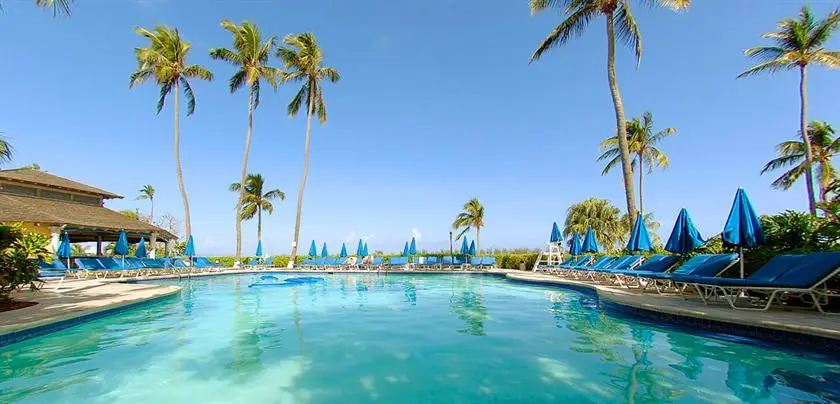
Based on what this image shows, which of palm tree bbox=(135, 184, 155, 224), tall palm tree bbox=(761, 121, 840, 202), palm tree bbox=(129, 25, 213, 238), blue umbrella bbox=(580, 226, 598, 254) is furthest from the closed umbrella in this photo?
palm tree bbox=(135, 184, 155, 224)

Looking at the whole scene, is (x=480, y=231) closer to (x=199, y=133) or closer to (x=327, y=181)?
(x=327, y=181)

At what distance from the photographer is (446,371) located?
4.68m

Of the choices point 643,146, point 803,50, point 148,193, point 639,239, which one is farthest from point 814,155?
point 148,193

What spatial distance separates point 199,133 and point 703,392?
29062mm

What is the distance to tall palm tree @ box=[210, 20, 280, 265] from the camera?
2603 centimetres

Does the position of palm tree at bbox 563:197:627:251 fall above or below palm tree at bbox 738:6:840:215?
below

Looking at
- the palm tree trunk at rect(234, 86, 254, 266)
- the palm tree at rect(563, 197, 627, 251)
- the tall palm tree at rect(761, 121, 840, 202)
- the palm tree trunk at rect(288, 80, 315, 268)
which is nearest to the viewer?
the tall palm tree at rect(761, 121, 840, 202)

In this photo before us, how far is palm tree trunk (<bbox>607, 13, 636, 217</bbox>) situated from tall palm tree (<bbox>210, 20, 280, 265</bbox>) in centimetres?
2158

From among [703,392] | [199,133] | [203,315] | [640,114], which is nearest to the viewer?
[703,392]

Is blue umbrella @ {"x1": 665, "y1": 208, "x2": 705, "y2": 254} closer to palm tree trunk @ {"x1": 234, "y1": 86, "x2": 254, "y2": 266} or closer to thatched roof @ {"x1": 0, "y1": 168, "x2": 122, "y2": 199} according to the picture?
palm tree trunk @ {"x1": 234, "y1": 86, "x2": 254, "y2": 266}

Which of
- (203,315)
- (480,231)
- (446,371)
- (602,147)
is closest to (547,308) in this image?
(446,371)

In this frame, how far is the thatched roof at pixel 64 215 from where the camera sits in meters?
16.5

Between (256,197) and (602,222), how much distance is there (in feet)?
101

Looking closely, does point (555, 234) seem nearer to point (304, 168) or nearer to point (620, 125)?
point (620, 125)
